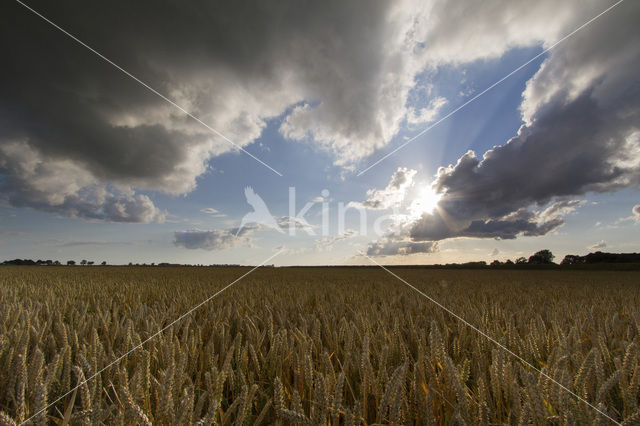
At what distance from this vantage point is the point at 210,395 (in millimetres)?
1068

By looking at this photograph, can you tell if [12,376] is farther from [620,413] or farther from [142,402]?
[620,413]

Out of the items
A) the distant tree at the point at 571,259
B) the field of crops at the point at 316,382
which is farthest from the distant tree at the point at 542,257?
the field of crops at the point at 316,382

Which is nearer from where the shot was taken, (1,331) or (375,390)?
(375,390)

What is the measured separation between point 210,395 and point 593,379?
1598 mm

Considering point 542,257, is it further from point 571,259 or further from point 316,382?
point 316,382

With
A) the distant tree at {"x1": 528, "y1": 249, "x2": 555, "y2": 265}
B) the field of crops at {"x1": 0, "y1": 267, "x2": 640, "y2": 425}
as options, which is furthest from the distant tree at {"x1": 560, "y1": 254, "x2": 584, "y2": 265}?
the field of crops at {"x1": 0, "y1": 267, "x2": 640, "y2": 425}

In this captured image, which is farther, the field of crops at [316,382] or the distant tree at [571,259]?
the distant tree at [571,259]

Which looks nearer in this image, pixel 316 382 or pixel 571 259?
pixel 316 382

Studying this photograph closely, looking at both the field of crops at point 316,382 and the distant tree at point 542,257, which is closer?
the field of crops at point 316,382

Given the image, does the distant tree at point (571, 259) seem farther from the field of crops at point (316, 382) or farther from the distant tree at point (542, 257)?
the field of crops at point (316, 382)

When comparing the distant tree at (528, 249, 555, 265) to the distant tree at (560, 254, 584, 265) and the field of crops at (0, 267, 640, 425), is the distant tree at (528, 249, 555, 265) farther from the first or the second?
the field of crops at (0, 267, 640, 425)

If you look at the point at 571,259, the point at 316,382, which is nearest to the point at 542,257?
the point at 571,259

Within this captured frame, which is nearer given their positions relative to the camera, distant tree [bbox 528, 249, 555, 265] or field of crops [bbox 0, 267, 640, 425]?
field of crops [bbox 0, 267, 640, 425]

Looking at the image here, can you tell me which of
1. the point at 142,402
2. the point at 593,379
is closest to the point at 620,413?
the point at 593,379
